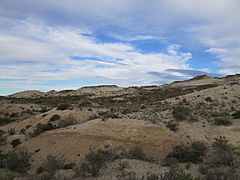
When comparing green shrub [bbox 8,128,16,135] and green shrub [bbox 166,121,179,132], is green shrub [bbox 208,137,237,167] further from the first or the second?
green shrub [bbox 8,128,16,135]

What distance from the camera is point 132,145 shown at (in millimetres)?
20547

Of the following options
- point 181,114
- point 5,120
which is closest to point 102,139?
point 181,114

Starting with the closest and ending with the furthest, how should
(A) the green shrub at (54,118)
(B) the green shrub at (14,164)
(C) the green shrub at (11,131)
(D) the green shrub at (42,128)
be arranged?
(B) the green shrub at (14,164) → (D) the green shrub at (42,128) → (C) the green shrub at (11,131) → (A) the green shrub at (54,118)

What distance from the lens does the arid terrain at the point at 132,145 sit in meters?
13.9

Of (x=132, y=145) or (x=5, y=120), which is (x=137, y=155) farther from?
(x=5, y=120)

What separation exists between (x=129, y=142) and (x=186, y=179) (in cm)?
1016

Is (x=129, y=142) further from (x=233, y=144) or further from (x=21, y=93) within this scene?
(x=21, y=93)

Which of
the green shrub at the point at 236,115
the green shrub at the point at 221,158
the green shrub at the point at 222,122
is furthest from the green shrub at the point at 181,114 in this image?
the green shrub at the point at 221,158

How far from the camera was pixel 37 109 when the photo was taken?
145 ft

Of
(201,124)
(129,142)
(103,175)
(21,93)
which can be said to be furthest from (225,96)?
(21,93)

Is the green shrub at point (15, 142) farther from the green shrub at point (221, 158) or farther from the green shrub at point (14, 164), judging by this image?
the green shrub at point (221, 158)

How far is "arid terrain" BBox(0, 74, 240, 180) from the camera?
13.9m

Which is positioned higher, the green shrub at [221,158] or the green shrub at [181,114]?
the green shrub at [181,114]

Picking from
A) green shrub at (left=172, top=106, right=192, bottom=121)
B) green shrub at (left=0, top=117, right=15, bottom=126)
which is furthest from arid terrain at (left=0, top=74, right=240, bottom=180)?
green shrub at (left=0, top=117, right=15, bottom=126)
